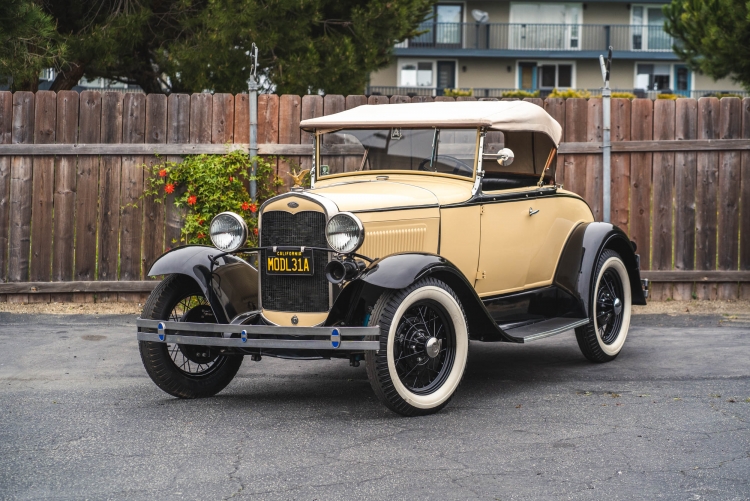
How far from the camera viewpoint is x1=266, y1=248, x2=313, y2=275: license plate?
5848 mm

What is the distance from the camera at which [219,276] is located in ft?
20.3

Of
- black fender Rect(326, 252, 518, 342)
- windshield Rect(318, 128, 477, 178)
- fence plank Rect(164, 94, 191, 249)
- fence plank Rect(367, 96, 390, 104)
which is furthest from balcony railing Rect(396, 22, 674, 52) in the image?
black fender Rect(326, 252, 518, 342)

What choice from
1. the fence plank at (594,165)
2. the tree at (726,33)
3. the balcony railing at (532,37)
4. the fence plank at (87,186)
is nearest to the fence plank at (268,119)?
the fence plank at (87,186)

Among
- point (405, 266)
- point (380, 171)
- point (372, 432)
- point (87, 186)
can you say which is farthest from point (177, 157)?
point (372, 432)

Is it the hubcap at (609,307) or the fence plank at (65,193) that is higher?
the fence plank at (65,193)

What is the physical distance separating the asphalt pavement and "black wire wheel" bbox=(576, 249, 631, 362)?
0.17m

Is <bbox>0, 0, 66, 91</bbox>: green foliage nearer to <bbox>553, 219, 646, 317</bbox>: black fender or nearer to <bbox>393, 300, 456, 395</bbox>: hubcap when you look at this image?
<bbox>393, 300, 456, 395</bbox>: hubcap

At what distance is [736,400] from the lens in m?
5.96

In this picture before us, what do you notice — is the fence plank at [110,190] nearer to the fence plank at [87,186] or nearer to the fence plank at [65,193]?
the fence plank at [87,186]

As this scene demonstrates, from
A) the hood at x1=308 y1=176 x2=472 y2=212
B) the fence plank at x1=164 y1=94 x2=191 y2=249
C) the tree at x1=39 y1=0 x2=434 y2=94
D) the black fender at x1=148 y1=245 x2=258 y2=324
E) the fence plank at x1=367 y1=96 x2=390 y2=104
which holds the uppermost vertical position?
the tree at x1=39 y1=0 x2=434 y2=94

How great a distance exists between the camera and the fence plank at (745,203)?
1025 cm

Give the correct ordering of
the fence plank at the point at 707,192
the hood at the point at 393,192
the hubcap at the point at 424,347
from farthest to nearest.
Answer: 1. the fence plank at the point at 707,192
2. the hood at the point at 393,192
3. the hubcap at the point at 424,347

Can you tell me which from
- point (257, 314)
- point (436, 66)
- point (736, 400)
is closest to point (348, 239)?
point (257, 314)

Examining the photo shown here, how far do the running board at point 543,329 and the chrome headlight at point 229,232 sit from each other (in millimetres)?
1843
